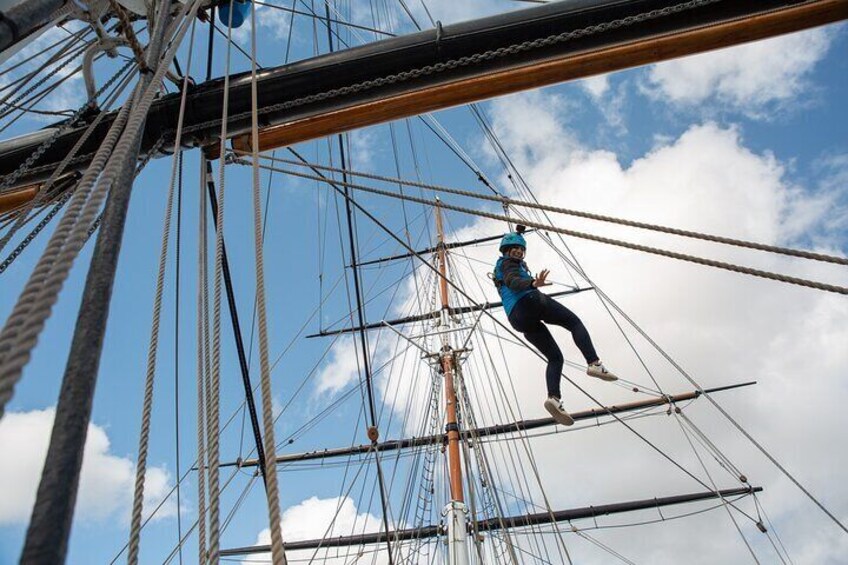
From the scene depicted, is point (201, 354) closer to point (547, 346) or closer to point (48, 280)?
point (48, 280)

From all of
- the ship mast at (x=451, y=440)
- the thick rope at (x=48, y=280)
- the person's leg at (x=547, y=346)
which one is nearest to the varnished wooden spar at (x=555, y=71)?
the person's leg at (x=547, y=346)

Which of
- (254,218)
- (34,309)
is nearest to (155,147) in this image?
(254,218)

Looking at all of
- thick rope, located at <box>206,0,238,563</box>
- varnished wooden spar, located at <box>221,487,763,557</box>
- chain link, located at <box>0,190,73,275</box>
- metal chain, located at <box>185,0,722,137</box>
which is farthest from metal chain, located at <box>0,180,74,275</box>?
varnished wooden spar, located at <box>221,487,763,557</box>

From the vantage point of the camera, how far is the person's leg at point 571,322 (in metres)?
3.43

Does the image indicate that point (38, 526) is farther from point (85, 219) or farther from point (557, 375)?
point (557, 375)

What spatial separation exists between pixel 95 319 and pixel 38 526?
44cm

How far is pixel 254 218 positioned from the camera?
70.1 inches

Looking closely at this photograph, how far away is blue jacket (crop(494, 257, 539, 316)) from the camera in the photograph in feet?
12.1

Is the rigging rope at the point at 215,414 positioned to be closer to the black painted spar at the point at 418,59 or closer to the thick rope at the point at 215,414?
the thick rope at the point at 215,414

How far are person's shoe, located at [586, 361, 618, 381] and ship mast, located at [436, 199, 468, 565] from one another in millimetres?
1952

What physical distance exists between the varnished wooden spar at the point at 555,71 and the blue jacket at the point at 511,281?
3.59 feet

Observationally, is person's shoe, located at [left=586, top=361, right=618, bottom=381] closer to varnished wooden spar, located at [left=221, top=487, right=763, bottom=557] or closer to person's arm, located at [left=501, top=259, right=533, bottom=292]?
person's arm, located at [left=501, top=259, right=533, bottom=292]

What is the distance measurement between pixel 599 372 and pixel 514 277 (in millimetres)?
822

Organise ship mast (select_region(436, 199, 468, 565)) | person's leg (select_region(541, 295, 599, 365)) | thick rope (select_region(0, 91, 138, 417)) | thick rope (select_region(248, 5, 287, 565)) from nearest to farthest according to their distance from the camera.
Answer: thick rope (select_region(0, 91, 138, 417)) < thick rope (select_region(248, 5, 287, 565)) < person's leg (select_region(541, 295, 599, 365)) < ship mast (select_region(436, 199, 468, 565))
